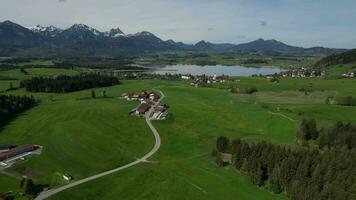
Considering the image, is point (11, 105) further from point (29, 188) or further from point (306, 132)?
point (306, 132)

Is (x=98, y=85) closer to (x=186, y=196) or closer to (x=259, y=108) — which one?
(x=259, y=108)

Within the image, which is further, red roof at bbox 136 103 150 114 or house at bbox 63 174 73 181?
red roof at bbox 136 103 150 114

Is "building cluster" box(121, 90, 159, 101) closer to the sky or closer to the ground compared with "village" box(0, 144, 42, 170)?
closer to the sky

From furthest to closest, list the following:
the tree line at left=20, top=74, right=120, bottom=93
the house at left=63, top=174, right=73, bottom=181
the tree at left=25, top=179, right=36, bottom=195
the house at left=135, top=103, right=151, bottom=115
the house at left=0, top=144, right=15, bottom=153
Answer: the tree line at left=20, top=74, right=120, bottom=93, the house at left=135, top=103, right=151, bottom=115, the house at left=0, top=144, right=15, bottom=153, the house at left=63, top=174, right=73, bottom=181, the tree at left=25, top=179, right=36, bottom=195

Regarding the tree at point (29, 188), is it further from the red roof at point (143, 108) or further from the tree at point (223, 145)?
the red roof at point (143, 108)

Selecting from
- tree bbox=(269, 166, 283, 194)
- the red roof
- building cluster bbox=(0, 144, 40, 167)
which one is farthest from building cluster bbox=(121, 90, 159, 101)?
tree bbox=(269, 166, 283, 194)

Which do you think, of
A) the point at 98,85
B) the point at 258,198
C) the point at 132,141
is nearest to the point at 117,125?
the point at 132,141

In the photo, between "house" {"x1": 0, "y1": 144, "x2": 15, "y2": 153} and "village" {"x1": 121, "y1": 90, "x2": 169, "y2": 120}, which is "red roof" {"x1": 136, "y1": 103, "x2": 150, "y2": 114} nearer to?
"village" {"x1": 121, "y1": 90, "x2": 169, "y2": 120}
